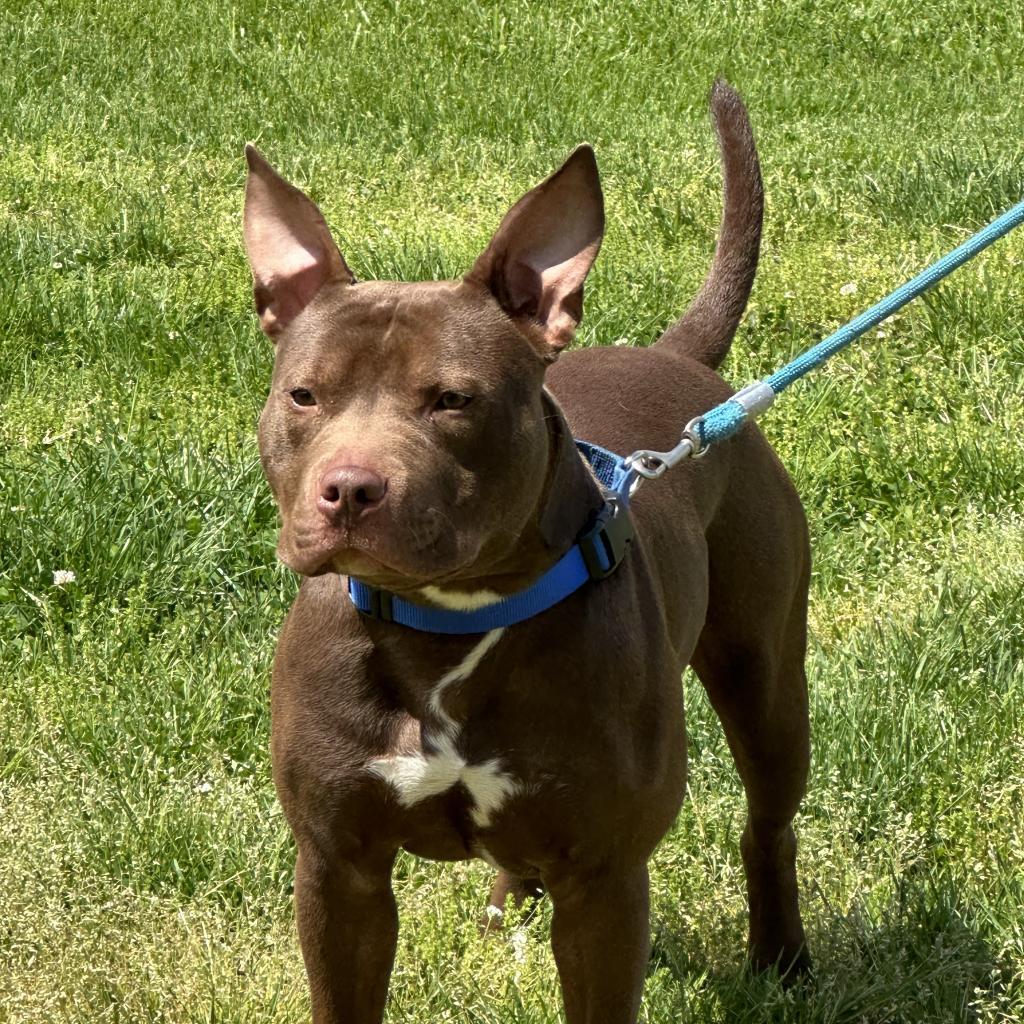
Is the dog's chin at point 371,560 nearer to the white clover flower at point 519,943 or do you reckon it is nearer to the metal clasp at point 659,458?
the metal clasp at point 659,458

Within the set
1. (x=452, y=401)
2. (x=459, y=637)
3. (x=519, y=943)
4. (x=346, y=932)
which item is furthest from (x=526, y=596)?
(x=519, y=943)

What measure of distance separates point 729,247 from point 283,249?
51.2 inches

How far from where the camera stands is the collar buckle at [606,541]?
2947 millimetres

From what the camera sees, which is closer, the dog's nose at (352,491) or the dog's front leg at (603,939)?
the dog's nose at (352,491)

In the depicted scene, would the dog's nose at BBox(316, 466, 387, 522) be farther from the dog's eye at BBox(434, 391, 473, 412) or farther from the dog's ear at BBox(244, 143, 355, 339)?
the dog's ear at BBox(244, 143, 355, 339)

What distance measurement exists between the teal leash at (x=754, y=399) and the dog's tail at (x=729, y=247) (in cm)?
43

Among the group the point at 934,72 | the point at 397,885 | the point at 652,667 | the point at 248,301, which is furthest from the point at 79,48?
the point at 652,667

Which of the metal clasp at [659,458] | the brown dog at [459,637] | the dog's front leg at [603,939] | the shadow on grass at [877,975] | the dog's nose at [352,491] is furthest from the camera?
the shadow on grass at [877,975]

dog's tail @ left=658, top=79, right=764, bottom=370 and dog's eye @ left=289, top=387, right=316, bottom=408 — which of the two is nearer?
dog's eye @ left=289, top=387, right=316, bottom=408

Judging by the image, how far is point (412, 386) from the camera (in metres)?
2.73

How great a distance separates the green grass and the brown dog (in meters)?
0.51

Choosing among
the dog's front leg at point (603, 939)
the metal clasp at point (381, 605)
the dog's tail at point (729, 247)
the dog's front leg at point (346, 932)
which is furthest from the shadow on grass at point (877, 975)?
the dog's tail at point (729, 247)

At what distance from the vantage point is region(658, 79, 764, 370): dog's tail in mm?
3920

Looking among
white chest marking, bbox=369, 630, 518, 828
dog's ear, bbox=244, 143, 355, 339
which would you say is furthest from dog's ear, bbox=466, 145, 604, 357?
white chest marking, bbox=369, 630, 518, 828
